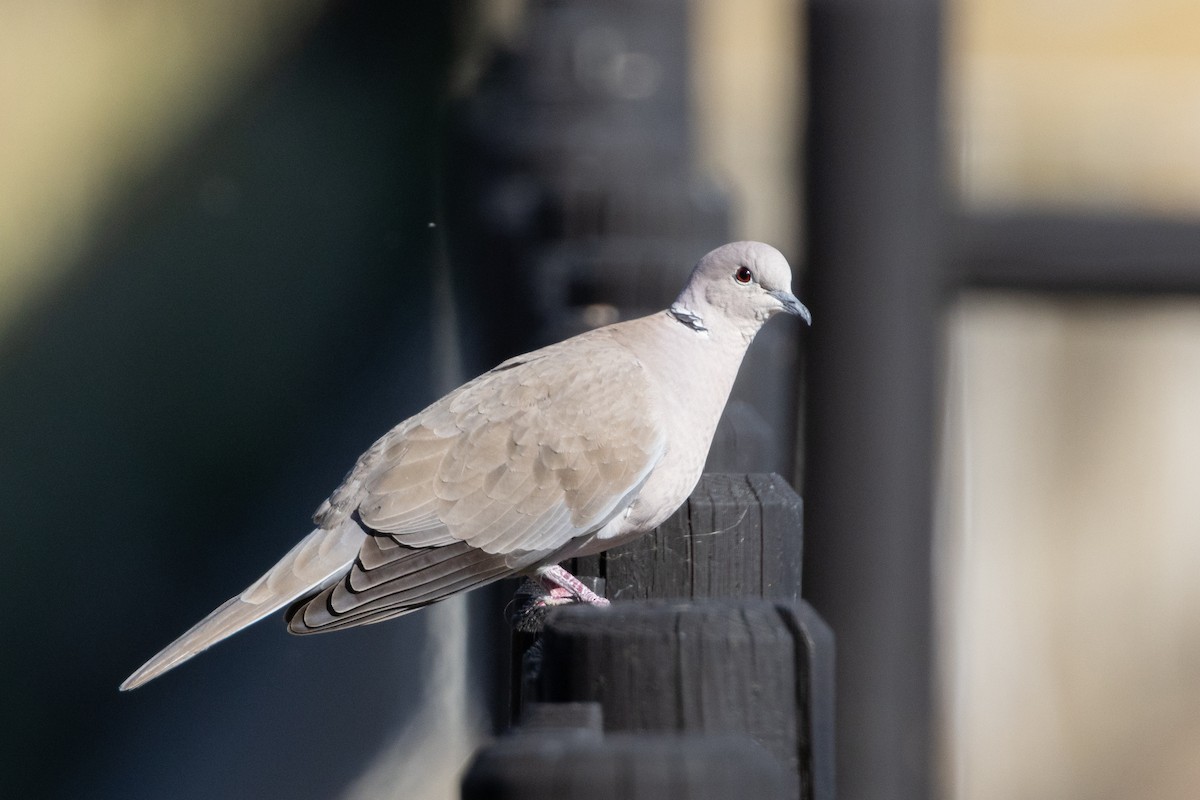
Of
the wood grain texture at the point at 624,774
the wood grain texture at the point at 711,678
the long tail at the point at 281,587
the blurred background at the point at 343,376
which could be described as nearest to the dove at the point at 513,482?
the long tail at the point at 281,587

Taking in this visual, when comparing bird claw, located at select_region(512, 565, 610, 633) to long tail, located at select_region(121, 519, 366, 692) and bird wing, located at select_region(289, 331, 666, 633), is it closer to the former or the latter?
bird wing, located at select_region(289, 331, 666, 633)

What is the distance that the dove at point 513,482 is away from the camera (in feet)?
7.95

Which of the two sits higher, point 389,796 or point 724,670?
point 724,670

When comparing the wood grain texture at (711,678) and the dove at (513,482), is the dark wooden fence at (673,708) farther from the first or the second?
the dove at (513,482)

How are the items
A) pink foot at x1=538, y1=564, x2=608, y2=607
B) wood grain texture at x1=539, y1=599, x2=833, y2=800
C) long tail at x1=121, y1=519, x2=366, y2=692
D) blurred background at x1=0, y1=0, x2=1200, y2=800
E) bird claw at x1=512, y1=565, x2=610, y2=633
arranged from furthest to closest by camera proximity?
blurred background at x1=0, y1=0, x2=1200, y2=800 → pink foot at x1=538, y1=564, x2=608, y2=607 → long tail at x1=121, y1=519, x2=366, y2=692 → bird claw at x1=512, y1=565, x2=610, y2=633 → wood grain texture at x1=539, y1=599, x2=833, y2=800

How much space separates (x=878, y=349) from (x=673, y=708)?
51cm

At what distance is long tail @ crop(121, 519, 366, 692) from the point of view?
233cm

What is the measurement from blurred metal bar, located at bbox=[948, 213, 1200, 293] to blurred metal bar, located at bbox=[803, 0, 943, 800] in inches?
1.7

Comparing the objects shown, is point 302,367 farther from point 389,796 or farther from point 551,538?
point 551,538

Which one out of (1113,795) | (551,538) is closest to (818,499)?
(551,538)

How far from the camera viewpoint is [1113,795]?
5.57 metres

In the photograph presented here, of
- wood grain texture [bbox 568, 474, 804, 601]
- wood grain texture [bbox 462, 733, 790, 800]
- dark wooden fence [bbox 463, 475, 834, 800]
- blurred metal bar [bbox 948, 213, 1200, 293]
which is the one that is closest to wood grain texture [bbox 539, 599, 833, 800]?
dark wooden fence [bbox 463, 475, 834, 800]

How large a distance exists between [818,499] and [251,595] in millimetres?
1695

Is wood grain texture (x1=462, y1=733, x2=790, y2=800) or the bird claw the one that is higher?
wood grain texture (x1=462, y1=733, x2=790, y2=800)
